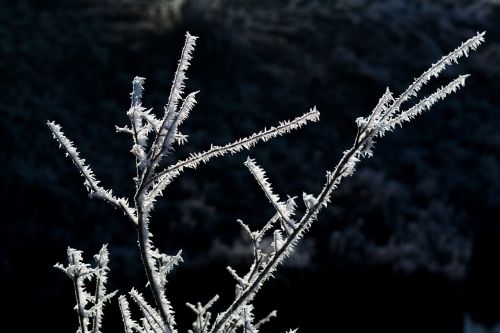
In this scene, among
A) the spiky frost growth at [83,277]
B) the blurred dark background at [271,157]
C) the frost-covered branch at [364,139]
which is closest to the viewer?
the frost-covered branch at [364,139]

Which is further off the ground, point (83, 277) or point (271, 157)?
point (271, 157)

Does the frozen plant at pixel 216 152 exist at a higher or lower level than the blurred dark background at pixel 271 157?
lower

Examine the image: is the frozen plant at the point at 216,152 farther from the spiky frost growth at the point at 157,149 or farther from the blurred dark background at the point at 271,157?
the blurred dark background at the point at 271,157

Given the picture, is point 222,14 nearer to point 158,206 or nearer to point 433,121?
point 433,121

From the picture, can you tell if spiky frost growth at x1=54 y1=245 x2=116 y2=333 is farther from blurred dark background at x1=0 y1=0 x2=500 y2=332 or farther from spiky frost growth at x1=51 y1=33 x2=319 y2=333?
blurred dark background at x1=0 y1=0 x2=500 y2=332

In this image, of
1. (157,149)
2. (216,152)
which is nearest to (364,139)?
(216,152)

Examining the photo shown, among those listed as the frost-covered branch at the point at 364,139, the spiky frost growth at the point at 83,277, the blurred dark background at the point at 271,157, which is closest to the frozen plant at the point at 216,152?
the frost-covered branch at the point at 364,139

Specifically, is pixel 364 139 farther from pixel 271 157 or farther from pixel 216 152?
pixel 271 157

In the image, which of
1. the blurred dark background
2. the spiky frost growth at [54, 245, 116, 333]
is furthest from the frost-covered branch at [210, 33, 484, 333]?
the blurred dark background
